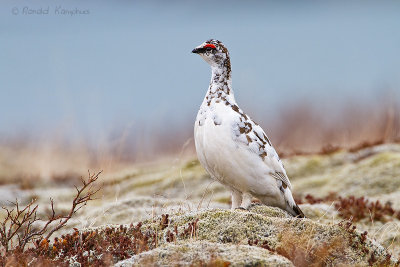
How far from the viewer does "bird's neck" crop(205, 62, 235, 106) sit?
19.5 ft

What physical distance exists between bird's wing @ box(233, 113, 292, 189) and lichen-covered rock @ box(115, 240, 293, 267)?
5.66 feet

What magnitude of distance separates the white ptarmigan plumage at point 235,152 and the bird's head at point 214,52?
72 mm

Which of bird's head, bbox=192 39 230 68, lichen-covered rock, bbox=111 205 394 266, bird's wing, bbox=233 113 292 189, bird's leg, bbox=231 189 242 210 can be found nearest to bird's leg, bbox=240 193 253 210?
bird's leg, bbox=231 189 242 210

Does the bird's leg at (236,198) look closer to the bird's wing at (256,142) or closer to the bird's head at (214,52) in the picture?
the bird's wing at (256,142)

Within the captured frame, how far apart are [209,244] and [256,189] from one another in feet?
5.83

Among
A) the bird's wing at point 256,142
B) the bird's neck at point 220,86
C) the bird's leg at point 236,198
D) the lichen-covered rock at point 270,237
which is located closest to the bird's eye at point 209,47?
the bird's neck at point 220,86

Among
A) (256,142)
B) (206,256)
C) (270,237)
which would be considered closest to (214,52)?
(256,142)

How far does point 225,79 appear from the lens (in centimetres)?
614

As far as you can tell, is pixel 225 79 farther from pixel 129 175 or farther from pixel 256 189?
pixel 129 175

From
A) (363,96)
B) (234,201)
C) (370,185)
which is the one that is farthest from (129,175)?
(363,96)

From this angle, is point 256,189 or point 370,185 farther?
point 370,185

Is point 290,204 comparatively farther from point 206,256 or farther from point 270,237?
point 206,256

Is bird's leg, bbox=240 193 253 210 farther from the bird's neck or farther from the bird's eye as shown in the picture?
the bird's eye

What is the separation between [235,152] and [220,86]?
2.80 ft
